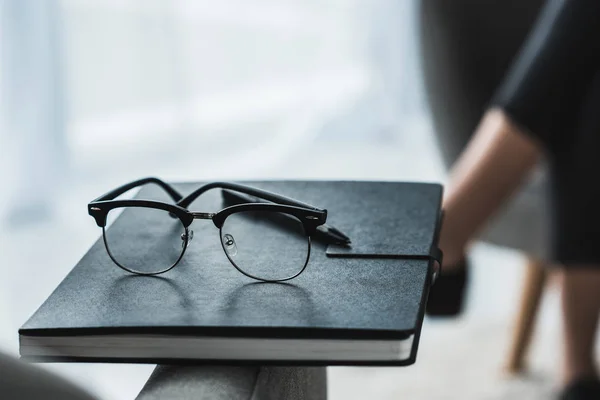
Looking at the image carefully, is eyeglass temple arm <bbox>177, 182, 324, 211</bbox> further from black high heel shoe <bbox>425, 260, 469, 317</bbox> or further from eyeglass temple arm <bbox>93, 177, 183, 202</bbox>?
black high heel shoe <bbox>425, 260, 469, 317</bbox>

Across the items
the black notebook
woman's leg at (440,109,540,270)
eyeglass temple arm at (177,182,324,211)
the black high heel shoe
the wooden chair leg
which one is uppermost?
eyeglass temple arm at (177,182,324,211)

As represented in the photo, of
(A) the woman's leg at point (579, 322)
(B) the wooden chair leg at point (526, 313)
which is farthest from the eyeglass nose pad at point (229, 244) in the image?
(B) the wooden chair leg at point (526, 313)

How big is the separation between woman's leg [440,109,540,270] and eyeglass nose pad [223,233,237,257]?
2.28 feet

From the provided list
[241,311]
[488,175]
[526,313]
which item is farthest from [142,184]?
[526,313]

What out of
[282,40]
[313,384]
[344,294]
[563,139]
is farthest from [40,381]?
[282,40]

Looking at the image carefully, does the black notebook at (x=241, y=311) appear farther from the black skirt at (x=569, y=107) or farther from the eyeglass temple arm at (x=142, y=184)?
the black skirt at (x=569, y=107)

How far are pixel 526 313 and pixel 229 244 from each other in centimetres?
104

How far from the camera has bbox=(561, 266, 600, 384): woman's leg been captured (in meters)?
1.24

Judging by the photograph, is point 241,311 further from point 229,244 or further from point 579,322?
point 579,322

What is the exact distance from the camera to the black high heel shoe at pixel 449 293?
124 cm

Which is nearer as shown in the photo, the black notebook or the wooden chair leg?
the black notebook

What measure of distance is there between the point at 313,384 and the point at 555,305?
4.09 feet

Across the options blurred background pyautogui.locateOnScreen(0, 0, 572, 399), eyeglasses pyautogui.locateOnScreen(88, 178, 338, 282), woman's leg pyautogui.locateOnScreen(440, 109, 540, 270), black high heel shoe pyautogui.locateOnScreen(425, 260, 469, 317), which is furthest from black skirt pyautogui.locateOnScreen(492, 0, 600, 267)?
eyeglasses pyautogui.locateOnScreen(88, 178, 338, 282)

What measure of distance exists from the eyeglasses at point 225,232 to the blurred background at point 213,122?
2.04ft
